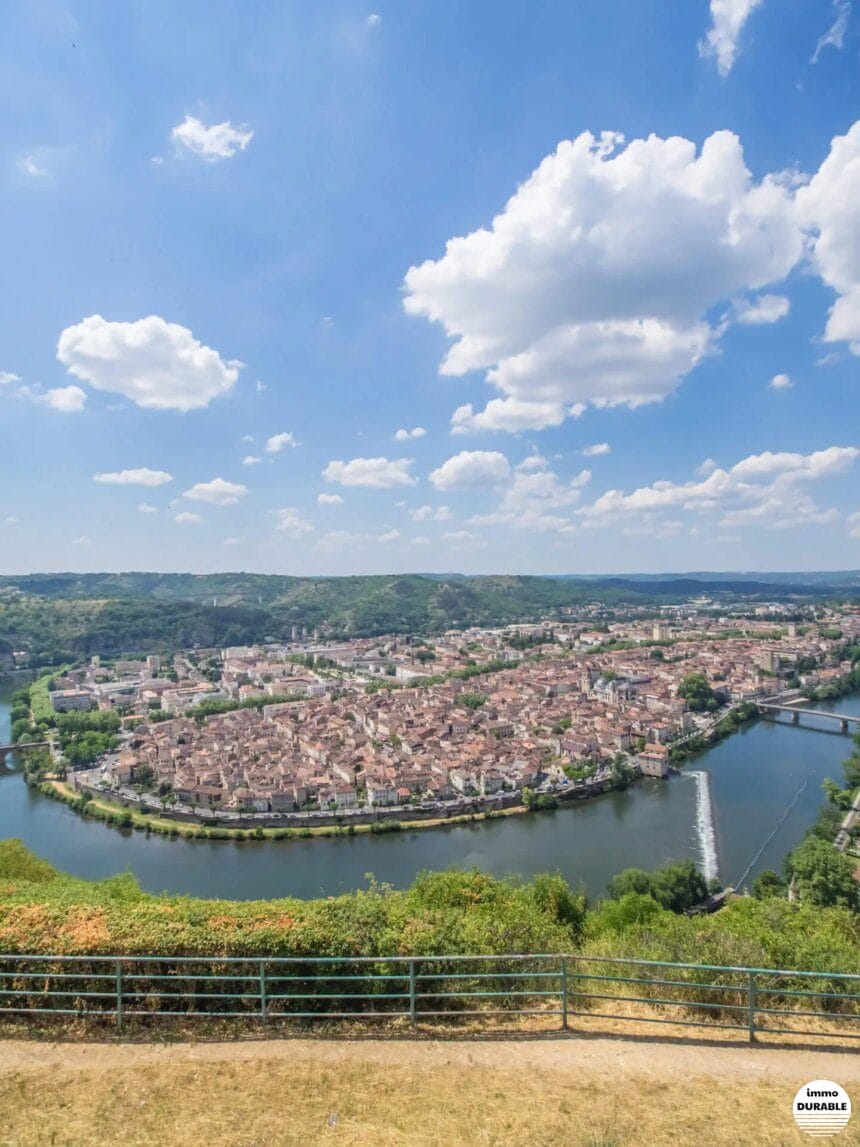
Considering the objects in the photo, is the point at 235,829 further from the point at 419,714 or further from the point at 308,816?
the point at 419,714

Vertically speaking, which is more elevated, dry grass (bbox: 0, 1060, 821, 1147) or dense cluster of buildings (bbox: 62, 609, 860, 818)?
dry grass (bbox: 0, 1060, 821, 1147)

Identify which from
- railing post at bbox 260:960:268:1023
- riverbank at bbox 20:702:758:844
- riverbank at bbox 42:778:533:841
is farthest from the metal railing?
riverbank at bbox 42:778:533:841

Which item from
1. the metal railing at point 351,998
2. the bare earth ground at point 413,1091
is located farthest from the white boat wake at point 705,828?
the bare earth ground at point 413,1091

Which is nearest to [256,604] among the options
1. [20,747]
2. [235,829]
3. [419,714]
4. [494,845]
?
[20,747]

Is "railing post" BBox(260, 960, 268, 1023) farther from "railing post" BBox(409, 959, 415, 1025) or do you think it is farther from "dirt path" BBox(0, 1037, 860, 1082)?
"railing post" BBox(409, 959, 415, 1025)

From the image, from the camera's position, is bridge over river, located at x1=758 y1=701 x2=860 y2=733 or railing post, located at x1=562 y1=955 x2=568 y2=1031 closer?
railing post, located at x1=562 y1=955 x2=568 y2=1031

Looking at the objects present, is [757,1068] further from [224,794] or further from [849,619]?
[849,619]
